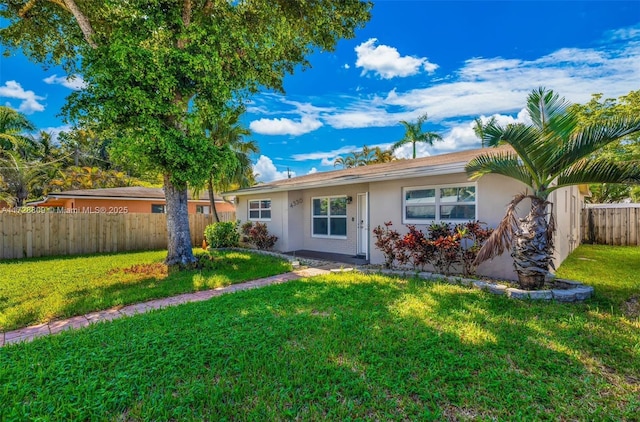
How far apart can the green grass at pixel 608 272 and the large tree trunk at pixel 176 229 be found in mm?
9749

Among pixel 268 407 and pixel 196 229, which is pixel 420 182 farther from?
pixel 196 229

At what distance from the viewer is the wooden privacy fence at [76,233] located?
35.6ft

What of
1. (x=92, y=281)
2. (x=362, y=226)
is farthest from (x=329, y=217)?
(x=92, y=281)

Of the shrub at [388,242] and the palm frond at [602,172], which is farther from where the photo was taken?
the shrub at [388,242]

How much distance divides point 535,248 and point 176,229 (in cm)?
896

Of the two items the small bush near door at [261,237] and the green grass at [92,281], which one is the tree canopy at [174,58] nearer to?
the green grass at [92,281]

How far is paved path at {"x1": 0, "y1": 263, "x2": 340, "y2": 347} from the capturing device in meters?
4.42

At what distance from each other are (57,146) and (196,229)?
2346 centimetres

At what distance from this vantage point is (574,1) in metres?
8.01

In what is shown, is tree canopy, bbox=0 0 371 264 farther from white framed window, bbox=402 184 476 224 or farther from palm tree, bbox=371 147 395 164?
palm tree, bbox=371 147 395 164

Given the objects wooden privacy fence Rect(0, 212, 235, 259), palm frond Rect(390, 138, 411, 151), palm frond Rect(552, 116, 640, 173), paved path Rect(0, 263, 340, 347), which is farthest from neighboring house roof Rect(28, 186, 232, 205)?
palm frond Rect(552, 116, 640, 173)

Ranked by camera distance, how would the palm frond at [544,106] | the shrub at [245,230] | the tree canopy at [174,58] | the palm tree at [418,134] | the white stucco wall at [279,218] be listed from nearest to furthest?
the palm frond at [544,106] → the tree canopy at [174,58] → the white stucco wall at [279,218] → the shrub at [245,230] → the palm tree at [418,134]

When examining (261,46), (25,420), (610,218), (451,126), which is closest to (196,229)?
(261,46)

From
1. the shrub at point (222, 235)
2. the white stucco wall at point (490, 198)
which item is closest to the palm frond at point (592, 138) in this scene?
the white stucco wall at point (490, 198)
